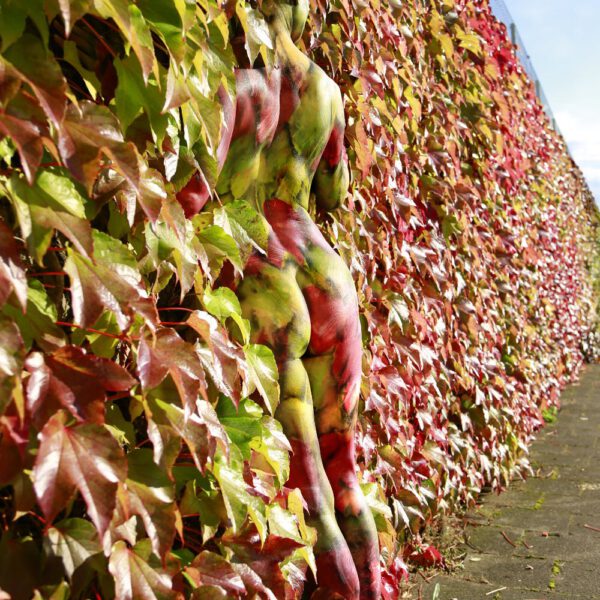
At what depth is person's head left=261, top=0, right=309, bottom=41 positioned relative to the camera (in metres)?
2.00

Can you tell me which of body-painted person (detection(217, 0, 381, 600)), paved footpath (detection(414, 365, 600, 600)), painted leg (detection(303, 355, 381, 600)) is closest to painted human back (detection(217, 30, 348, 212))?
body-painted person (detection(217, 0, 381, 600))

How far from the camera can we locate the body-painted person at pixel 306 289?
197cm

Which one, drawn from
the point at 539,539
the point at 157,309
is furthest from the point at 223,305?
the point at 539,539

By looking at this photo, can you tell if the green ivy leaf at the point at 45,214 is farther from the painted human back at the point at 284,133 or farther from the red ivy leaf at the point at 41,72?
the painted human back at the point at 284,133

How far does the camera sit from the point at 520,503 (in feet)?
14.8

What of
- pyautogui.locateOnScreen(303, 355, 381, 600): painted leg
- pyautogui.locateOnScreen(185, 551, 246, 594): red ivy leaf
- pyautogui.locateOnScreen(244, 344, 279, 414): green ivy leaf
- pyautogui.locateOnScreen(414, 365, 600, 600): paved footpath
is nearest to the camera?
pyautogui.locateOnScreen(185, 551, 246, 594): red ivy leaf

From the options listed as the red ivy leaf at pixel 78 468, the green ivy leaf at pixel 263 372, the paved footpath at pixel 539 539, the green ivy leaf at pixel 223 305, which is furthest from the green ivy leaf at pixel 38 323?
the paved footpath at pixel 539 539

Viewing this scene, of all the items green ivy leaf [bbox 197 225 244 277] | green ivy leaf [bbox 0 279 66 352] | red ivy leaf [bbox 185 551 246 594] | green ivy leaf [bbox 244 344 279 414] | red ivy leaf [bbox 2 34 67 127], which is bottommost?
red ivy leaf [bbox 185 551 246 594]

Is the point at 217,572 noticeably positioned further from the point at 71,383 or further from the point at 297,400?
the point at 297,400

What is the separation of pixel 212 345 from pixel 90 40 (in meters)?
0.56

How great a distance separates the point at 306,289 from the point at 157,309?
28.8 inches

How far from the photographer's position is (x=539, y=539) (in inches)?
149

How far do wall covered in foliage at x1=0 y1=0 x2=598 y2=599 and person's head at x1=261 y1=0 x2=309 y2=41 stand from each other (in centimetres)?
15

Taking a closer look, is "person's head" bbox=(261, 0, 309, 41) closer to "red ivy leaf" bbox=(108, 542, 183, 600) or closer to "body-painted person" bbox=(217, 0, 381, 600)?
"body-painted person" bbox=(217, 0, 381, 600)
